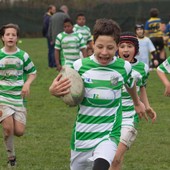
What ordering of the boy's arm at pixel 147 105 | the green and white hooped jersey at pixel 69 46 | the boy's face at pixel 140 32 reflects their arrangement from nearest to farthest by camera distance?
the boy's arm at pixel 147 105
the boy's face at pixel 140 32
the green and white hooped jersey at pixel 69 46

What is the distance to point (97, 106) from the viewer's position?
5992 millimetres

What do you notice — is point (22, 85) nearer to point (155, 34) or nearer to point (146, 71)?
point (146, 71)

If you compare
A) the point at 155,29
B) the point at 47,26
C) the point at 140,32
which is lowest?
the point at 47,26

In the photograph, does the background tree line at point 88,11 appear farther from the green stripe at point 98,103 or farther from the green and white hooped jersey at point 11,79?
the green stripe at point 98,103

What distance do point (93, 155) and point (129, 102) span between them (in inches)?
62.7

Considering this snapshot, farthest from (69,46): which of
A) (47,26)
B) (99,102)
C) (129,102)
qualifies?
(99,102)

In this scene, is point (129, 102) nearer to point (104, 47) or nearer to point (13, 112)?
Result: point (104, 47)

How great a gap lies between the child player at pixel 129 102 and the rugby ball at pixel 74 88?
4.43 feet

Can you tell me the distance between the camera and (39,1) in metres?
44.4

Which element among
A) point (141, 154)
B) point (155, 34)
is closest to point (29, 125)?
point (141, 154)

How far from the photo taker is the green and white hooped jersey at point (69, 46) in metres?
16.2

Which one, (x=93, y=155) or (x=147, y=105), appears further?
(x=147, y=105)

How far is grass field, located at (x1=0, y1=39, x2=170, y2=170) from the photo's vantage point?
8.81 m

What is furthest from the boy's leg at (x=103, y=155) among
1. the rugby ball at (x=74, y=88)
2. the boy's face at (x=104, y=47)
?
the boy's face at (x=104, y=47)
